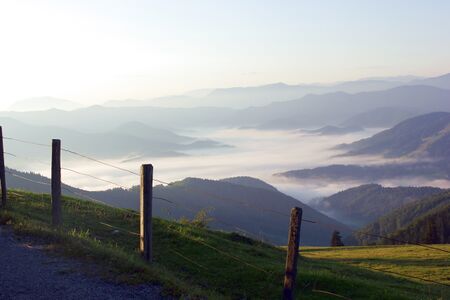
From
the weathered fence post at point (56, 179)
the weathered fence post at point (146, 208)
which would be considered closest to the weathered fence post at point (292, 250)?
the weathered fence post at point (146, 208)

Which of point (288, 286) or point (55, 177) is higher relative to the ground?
point (55, 177)

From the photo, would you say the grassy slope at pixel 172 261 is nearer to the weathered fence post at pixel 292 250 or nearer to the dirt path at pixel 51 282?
the dirt path at pixel 51 282

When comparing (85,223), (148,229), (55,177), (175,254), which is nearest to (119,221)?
(85,223)

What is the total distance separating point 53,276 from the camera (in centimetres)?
1075

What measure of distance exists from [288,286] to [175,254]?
7470 millimetres

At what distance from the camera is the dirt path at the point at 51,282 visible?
9.91 meters

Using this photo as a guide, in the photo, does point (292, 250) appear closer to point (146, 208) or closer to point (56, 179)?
point (146, 208)

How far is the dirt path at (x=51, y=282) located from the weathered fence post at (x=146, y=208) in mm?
1701

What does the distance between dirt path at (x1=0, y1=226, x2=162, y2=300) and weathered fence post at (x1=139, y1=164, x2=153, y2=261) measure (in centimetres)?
170

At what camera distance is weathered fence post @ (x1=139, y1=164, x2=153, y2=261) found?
39.4ft

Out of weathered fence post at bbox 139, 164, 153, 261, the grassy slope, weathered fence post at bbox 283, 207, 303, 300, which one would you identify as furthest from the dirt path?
weathered fence post at bbox 283, 207, 303, 300

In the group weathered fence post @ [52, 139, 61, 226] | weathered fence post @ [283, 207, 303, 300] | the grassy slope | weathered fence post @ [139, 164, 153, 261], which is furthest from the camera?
weathered fence post @ [52, 139, 61, 226]

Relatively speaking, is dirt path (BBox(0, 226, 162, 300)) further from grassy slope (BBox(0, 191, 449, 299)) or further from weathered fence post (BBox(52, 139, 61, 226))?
weathered fence post (BBox(52, 139, 61, 226))

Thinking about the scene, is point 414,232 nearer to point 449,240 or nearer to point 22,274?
point 449,240
